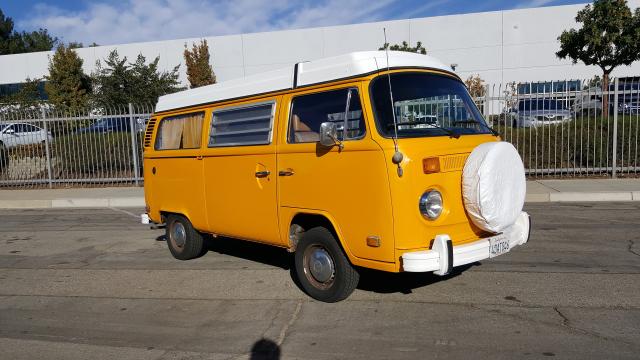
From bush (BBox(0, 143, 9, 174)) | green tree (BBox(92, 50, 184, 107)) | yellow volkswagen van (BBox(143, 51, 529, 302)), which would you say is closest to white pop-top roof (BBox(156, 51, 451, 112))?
yellow volkswagen van (BBox(143, 51, 529, 302))

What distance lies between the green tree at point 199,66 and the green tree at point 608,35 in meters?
21.7

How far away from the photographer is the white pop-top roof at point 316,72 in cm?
452

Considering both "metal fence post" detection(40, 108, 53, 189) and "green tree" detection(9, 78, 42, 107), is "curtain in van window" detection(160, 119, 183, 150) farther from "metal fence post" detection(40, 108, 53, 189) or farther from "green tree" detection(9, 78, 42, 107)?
"green tree" detection(9, 78, 42, 107)

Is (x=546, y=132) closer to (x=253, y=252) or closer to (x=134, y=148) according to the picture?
(x=253, y=252)

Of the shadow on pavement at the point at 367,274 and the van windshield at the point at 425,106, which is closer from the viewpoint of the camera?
the van windshield at the point at 425,106

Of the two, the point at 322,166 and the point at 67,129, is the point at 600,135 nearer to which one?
the point at 322,166

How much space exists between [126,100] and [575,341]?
A: 27.1 meters

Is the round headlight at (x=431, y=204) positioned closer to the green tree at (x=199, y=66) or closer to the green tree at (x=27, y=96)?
the green tree at (x=199, y=66)

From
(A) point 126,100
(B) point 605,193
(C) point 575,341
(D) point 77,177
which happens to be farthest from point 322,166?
(A) point 126,100

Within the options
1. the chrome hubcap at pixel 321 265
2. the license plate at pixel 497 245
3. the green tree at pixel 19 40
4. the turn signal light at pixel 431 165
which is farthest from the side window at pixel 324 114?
the green tree at pixel 19 40

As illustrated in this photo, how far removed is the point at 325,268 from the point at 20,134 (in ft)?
49.5

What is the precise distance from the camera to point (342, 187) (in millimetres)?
4473

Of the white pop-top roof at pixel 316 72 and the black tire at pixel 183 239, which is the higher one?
the white pop-top roof at pixel 316 72

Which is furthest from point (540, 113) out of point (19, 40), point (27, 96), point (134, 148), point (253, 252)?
point (19, 40)
